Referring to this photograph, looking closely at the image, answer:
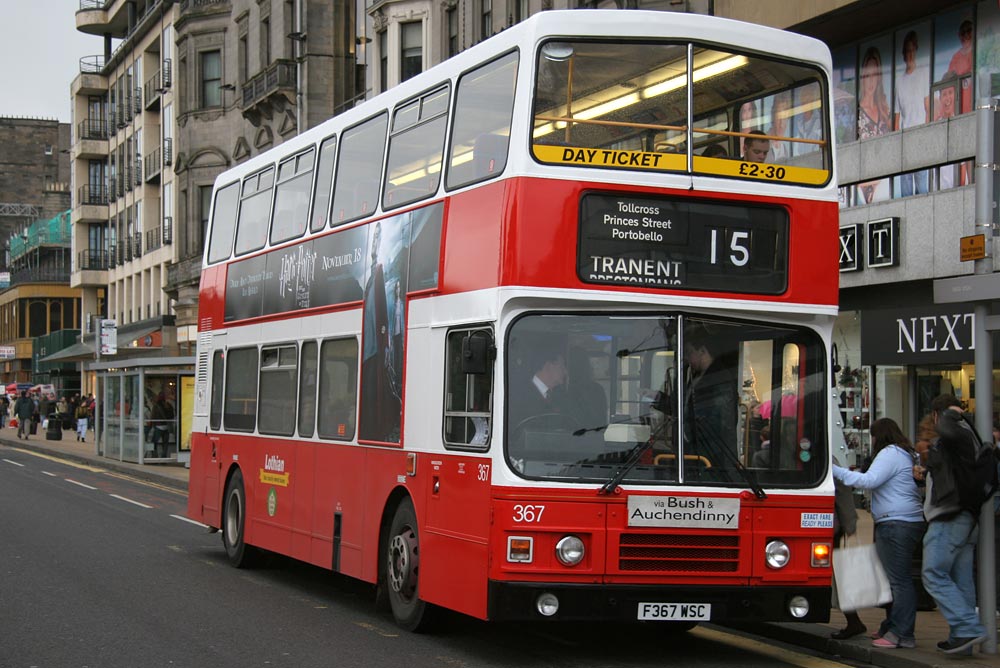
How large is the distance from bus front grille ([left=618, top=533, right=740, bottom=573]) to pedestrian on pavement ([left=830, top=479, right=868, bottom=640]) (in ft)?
4.24

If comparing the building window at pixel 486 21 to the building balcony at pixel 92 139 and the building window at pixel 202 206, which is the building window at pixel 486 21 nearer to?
the building window at pixel 202 206

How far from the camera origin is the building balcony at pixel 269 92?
45.1 meters

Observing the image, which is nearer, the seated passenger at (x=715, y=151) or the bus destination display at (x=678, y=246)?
the bus destination display at (x=678, y=246)

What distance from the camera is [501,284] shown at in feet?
32.5

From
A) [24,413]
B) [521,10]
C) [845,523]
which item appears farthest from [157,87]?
[845,523]

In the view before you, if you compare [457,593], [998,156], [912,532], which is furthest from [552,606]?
[998,156]

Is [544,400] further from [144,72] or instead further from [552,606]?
[144,72]

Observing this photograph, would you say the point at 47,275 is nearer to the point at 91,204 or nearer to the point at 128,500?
the point at 91,204

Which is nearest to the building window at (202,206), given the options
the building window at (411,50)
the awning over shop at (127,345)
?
the awning over shop at (127,345)

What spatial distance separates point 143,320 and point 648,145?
59.8 m

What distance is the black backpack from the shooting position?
10258mm

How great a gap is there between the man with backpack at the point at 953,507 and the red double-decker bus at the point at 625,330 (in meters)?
0.80

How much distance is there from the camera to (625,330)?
391 inches

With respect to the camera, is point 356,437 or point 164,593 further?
point 164,593
